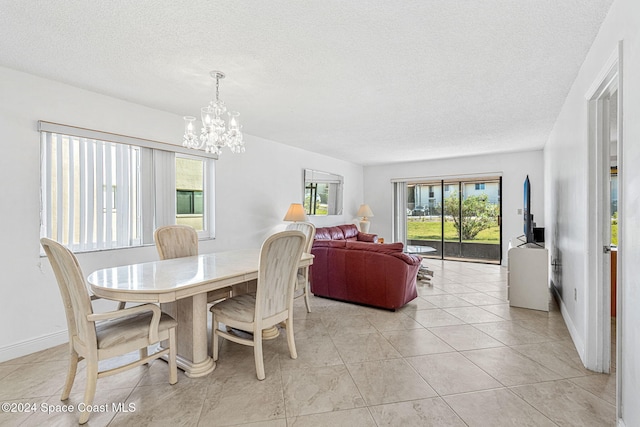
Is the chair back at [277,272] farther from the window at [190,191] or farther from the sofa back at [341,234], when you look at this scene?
the sofa back at [341,234]

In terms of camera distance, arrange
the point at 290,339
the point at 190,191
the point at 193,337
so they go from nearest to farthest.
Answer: the point at 193,337, the point at 290,339, the point at 190,191

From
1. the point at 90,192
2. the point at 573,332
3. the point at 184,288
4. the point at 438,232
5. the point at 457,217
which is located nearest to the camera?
the point at 184,288

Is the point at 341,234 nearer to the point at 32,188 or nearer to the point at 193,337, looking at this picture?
the point at 193,337

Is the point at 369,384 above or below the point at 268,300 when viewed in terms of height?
below

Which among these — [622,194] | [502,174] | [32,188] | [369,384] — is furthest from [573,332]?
[32,188]

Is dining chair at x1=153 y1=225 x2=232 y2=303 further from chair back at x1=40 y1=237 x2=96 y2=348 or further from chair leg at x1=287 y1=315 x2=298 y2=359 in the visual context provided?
chair back at x1=40 y1=237 x2=96 y2=348

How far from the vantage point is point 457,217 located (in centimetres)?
694

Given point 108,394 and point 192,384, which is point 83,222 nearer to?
point 108,394

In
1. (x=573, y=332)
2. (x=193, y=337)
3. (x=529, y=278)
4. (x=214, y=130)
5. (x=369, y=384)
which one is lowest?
(x=369, y=384)

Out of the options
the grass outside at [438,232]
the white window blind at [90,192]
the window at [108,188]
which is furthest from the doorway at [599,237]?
the grass outside at [438,232]

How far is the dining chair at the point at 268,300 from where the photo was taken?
82.7 inches

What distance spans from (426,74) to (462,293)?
3033 mm

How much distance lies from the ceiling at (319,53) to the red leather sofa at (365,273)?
161cm

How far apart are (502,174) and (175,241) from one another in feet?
20.0
